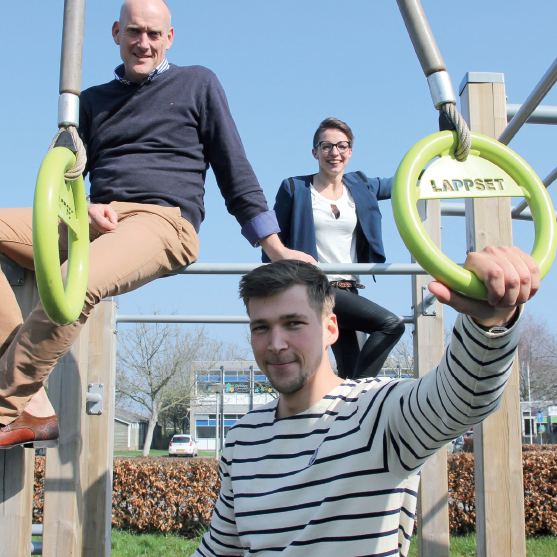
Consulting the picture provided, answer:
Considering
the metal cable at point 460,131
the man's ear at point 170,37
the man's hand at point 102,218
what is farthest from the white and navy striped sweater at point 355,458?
the man's ear at point 170,37

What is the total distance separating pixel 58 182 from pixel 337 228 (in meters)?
1.89

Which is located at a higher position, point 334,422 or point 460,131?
point 460,131

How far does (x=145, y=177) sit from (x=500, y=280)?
5.21 ft

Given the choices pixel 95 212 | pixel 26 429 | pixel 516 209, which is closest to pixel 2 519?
pixel 26 429

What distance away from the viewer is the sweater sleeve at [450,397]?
116cm

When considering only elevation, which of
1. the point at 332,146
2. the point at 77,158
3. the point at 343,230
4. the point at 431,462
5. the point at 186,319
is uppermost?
the point at 332,146

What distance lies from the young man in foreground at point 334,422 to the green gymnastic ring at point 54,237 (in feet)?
1.81

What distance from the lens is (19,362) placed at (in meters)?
1.89

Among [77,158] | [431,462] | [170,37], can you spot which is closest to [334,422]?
[77,158]

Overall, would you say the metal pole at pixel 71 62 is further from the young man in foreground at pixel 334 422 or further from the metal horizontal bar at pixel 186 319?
the metal horizontal bar at pixel 186 319

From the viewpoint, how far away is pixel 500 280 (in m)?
1.01

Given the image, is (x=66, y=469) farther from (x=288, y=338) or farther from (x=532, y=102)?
(x=532, y=102)

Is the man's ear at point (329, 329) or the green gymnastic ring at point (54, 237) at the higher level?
the green gymnastic ring at point (54, 237)

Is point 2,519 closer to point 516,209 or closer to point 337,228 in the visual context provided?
point 337,228
